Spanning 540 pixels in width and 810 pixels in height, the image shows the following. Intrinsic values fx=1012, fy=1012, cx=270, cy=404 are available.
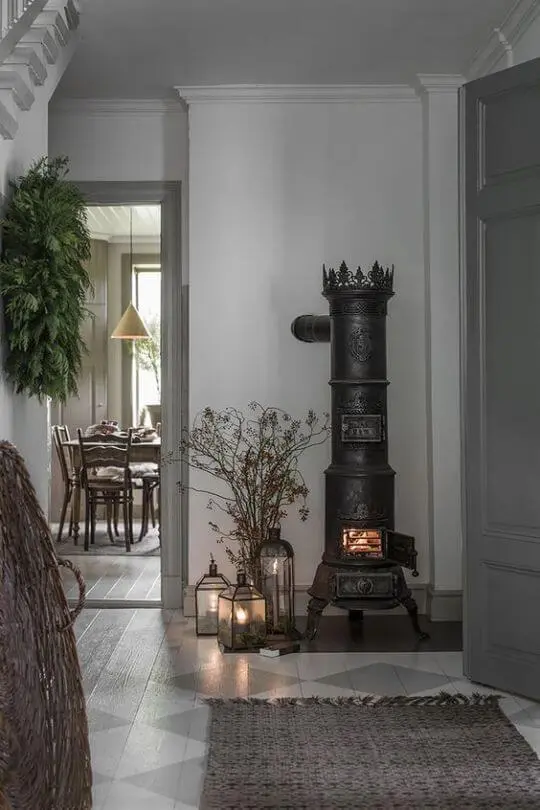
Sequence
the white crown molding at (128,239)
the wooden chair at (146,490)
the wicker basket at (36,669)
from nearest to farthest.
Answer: the wicker basket at (36,669) < the wooden chair at (146,490) < the white crown molding at (128,239)

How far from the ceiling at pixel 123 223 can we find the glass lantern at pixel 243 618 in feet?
16.7

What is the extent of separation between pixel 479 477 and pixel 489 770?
4.27 feet

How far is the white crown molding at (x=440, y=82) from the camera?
556 centimetres

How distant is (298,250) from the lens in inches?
227

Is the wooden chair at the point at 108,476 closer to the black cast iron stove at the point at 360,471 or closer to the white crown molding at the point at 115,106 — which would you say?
the white crown molding at the point at 115,106

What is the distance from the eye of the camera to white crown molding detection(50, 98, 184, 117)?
19.3 ft

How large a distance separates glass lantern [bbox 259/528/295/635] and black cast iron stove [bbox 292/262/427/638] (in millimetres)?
123

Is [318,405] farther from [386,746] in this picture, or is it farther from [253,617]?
[386,746]

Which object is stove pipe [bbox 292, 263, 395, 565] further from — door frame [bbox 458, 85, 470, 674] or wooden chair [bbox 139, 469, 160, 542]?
wooden chair [bbox 139, 469, 160, 542]

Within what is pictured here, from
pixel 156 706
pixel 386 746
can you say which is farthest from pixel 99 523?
pixel 386 746

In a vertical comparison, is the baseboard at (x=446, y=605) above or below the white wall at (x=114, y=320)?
below

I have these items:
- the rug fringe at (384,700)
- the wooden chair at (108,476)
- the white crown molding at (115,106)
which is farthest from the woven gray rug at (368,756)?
the wooden chair at (108,476)

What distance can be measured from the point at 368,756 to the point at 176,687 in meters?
1.14

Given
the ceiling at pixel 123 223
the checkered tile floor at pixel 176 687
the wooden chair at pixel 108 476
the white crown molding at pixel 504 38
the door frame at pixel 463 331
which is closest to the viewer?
the checkered tile floor at pixel 176 687
